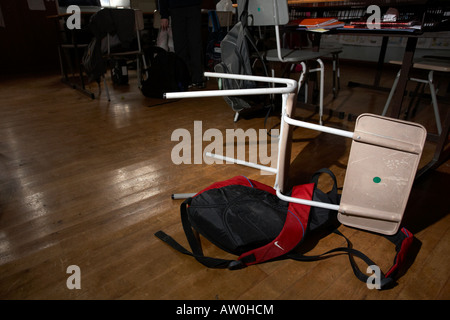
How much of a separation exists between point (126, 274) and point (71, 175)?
2.82 feet

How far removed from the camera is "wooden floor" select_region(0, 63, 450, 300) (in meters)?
0.94

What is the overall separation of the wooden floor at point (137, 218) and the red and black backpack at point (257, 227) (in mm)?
37

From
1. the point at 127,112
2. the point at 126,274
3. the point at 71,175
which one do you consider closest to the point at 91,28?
the point at 127,112

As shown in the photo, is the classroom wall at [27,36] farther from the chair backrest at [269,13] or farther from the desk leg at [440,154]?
the desk leg at [440,154]

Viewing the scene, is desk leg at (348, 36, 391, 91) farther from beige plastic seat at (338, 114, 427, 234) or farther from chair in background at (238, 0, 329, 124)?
beige plastic seat at (338, 114, 427, 234)

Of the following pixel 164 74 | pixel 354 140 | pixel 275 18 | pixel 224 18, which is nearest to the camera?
pixel 354 140

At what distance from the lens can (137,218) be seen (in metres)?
1.26

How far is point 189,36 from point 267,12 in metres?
1.38

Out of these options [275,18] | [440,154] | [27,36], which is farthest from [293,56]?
[27,36]

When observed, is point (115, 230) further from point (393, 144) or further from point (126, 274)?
point (393, 144)

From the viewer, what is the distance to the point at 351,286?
3.07ft

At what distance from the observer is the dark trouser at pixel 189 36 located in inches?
114

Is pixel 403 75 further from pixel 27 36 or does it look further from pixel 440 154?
pixel 27 36

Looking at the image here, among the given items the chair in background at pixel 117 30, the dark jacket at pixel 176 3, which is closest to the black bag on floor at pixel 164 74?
the chair in background at pixel 117 30
